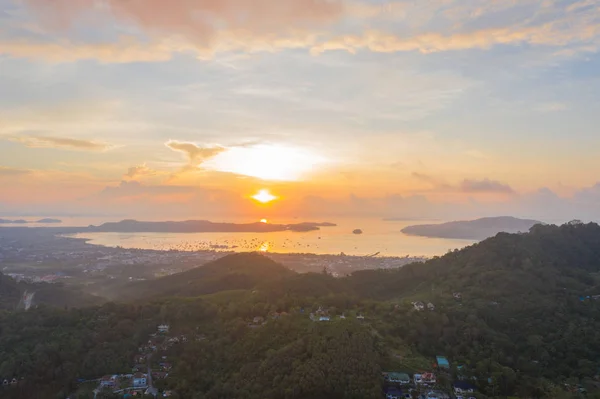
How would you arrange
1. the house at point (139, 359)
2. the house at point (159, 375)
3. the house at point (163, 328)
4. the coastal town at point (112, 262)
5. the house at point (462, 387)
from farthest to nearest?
the coastal town at point (112, 262)
the house at point (163, 328)
the house at point (139, 359)
the house at point (159, 375)
the house at point (462, 387)

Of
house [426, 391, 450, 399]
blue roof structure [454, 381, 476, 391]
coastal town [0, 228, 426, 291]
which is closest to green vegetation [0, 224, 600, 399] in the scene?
blue roof structure [454, 381, 476, 391]

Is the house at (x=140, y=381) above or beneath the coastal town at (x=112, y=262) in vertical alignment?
beneath

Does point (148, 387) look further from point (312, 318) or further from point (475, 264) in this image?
point (475, 264)

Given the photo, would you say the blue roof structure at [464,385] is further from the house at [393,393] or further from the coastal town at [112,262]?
the coastal town at [112,262]

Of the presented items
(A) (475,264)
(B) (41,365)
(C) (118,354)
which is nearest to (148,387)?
(C) (118,354)

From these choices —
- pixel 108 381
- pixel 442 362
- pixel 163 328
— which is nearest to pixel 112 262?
pixel 163 328

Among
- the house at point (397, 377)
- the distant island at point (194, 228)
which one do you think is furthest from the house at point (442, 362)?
the distant island at point (194, 228)
